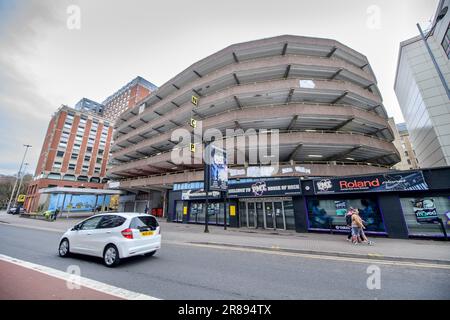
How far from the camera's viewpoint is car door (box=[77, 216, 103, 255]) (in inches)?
237

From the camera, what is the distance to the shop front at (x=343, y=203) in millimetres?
10539

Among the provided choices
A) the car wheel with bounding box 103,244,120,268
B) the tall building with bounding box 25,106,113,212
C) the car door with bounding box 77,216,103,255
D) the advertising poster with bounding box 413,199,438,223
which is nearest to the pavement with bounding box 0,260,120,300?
the car wheel with bounding box 103,244,120,268

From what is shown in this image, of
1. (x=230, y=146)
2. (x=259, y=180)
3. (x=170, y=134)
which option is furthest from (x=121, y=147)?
(x=259, y=180)

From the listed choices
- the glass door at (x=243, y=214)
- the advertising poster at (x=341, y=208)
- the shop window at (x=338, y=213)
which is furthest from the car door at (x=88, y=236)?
the advertising poster at (x=341, y=208)

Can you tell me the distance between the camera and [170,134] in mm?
25609

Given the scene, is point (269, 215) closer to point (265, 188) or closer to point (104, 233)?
point (265, 188)

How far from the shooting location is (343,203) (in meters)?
13.1

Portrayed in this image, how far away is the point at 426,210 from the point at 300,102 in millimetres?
13419

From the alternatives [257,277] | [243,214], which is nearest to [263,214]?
[243,214]

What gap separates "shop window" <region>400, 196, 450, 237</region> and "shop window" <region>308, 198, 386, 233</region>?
4.39 ft

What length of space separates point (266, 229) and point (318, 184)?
18.7ft

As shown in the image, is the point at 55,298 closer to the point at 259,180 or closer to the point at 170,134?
the point at 259,180

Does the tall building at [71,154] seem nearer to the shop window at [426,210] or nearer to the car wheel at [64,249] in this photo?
the car wheel at [64,249]

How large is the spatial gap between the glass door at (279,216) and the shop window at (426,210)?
7.59 m
